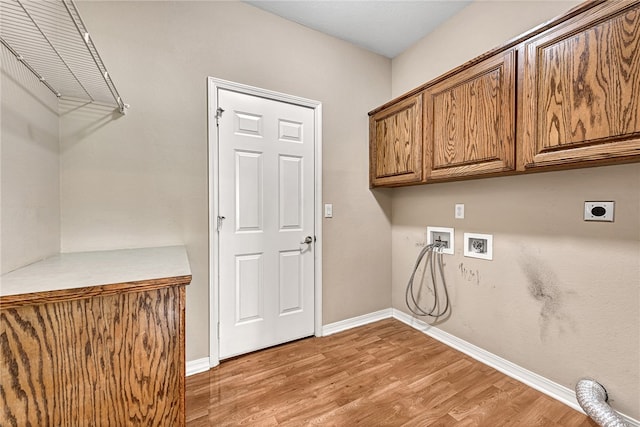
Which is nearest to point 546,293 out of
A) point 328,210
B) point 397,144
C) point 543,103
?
point 543,103

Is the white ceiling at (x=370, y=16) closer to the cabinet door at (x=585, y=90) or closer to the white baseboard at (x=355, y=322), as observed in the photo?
the cabinet door at (x=585, y=90)

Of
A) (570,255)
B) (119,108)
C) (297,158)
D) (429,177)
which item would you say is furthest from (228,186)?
(570,255)

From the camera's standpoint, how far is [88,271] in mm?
1029

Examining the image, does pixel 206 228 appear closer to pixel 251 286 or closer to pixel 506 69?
pixel 251 286

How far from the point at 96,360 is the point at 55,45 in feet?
4.12

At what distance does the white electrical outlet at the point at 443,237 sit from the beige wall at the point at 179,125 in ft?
2.47

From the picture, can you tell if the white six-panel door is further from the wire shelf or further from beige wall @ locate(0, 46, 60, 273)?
beige wall @ locate(0, 46, 60, 273)

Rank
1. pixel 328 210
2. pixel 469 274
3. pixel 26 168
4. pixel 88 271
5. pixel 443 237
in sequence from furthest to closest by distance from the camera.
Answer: pixel 328 210 < pixel 443 237 < pixel 469 274 < pixel 26 168 < pixel 88 271

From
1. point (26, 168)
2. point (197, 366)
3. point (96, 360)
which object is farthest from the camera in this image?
point (197, 366)

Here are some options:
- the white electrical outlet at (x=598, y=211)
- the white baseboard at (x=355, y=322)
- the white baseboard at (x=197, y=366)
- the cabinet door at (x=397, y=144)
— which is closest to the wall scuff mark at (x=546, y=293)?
the white electrical outlet at (x=598, y=211)

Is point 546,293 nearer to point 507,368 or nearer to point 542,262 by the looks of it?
point 542,262

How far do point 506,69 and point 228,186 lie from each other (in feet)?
6.44

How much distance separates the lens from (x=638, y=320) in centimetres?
130

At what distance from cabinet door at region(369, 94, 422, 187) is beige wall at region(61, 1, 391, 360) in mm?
269
